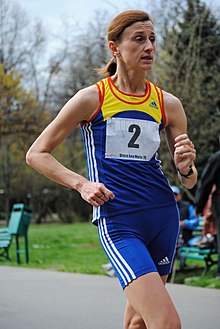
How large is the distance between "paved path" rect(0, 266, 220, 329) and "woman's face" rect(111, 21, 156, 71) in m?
3.28

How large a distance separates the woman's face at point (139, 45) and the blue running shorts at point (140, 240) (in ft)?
2.52

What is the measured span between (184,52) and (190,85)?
0.85 m

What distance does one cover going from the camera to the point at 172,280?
9.98 m

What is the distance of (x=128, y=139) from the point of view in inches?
140

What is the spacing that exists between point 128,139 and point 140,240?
522 millimetres

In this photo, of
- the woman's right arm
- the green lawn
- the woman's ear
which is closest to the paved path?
the green lawn

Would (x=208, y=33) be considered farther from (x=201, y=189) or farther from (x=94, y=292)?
(x=94, y=292)

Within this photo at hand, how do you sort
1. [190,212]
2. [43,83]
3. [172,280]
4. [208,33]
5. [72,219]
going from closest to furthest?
1. [172,280]
2. [190,212]
3. [208,33]
4. [43,83]
5. [72,219]

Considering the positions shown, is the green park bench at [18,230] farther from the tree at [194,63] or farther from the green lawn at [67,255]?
the tree at [194,63]

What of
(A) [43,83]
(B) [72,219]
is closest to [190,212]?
(A) [43,83]

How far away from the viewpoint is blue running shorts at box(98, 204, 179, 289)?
329cm

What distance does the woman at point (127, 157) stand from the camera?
135 inches

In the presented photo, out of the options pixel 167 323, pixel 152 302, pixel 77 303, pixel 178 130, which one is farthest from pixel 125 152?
pixel 77 303

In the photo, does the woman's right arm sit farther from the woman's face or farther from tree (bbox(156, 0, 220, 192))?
tree (bbox(156, 0, 220, 192))
